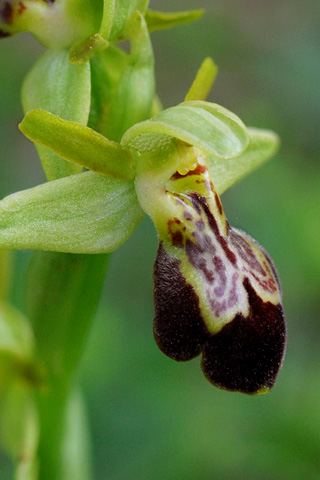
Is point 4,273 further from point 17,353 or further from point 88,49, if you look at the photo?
point 88,49

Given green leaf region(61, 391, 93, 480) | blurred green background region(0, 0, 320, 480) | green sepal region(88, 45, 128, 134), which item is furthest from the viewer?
blurred green background region(0, 0, 320, 480)

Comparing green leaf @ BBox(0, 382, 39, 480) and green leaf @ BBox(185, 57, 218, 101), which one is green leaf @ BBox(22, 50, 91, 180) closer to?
green leaf @ BBox(185, 57, 218, 101)

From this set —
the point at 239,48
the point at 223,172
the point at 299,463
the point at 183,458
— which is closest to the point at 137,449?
the point at 183,458

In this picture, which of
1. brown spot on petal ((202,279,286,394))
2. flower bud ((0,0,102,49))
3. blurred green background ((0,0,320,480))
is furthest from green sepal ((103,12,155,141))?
blurred green background ((0,0,320,480))

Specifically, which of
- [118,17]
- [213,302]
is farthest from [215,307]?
[118,17]

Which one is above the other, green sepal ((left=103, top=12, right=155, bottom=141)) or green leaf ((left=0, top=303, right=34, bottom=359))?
green sepal ((left=103, top=12, right=155, bottom=141))

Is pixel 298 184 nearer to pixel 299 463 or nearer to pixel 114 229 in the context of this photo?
pixel 299 463
